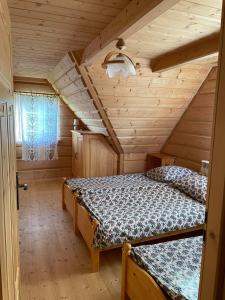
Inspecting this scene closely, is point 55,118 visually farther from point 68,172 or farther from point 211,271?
point 211,271

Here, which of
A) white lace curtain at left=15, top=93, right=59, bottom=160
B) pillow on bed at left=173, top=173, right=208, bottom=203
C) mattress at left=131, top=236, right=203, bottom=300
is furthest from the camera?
white lace curtain at left=15, top=93, right=59, bottom=160

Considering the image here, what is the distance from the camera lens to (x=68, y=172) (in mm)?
5438

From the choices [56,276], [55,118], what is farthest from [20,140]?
[56,276]

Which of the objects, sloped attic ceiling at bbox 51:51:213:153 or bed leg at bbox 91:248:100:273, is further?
sloped attic ceiling at bbox 51:51:213:153

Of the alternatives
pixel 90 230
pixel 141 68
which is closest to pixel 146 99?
pixel 141 68

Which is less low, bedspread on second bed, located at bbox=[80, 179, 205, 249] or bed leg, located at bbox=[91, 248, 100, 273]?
bedspread on second bed, located at bbox=[80, 179, 205, 249]

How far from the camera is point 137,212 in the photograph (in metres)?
2.45

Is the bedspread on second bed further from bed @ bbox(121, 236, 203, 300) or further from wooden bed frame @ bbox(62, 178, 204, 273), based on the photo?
bed @ bbox(121, 236, 203, 300)

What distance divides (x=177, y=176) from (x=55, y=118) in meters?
2.95

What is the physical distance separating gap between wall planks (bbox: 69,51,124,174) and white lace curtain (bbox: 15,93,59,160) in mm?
1519

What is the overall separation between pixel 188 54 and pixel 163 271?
6.86ft

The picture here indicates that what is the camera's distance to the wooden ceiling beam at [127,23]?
1400 millimetres

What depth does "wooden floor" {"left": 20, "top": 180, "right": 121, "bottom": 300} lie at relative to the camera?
6.49 feet

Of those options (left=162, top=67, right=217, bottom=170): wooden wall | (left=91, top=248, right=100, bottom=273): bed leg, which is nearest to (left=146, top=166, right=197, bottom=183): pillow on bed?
(left=162, top=67, right=217, bottom=170): wooden wall
